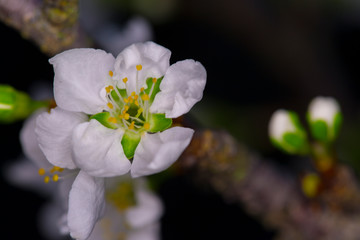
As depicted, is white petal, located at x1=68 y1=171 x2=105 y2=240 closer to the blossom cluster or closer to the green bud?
the blossom cluster

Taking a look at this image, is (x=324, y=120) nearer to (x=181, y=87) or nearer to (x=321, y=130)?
(x=321, y=130)

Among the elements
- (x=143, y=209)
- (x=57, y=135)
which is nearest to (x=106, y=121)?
(x=57, y=135)

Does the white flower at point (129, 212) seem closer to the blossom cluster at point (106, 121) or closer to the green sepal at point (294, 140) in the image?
the blossom cluster at point (106, 121)

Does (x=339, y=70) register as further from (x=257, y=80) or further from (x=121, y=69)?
(x=121, y=69)

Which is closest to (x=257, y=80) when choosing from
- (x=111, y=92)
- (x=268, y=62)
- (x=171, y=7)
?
(x=268, y=62)

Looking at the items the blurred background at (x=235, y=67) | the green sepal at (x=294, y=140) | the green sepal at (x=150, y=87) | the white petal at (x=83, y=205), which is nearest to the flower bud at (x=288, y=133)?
the green sepal at (x=294, y=140)

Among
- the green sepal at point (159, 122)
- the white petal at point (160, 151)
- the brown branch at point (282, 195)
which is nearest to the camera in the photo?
the white petal at point (160, 151)
